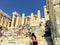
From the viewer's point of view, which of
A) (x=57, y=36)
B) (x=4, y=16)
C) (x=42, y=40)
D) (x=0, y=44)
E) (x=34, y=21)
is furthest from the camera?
(x=4, y=16)

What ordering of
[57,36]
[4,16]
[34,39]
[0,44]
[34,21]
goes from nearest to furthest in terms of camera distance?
1. [57,36]
2. [34,39]
3. [0,44]
4. [34,21]
5. [4,16]

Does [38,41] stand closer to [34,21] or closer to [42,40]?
[42,40]

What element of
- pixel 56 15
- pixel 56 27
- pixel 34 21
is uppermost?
pixel 34 21

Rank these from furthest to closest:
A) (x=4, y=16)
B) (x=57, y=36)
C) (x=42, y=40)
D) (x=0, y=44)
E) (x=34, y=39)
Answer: (x=4, y=16) < (x=0, y=44) < (x=34, y=39) < (x=42, y=40) < (x=57, y=36)

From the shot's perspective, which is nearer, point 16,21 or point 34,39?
point 34,39

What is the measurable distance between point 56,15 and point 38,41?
3.14m

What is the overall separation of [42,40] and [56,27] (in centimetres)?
282

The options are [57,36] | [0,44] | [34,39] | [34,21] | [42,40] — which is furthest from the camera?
[34,21]

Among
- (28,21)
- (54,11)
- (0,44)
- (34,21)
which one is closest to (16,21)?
(28,21)

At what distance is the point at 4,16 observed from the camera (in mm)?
45250

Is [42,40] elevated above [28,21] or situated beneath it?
situated beneath

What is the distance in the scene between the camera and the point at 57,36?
221 inches

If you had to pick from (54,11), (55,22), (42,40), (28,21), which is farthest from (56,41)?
(28,21)

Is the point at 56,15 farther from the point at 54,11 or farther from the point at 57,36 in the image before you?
the point at 57,36
